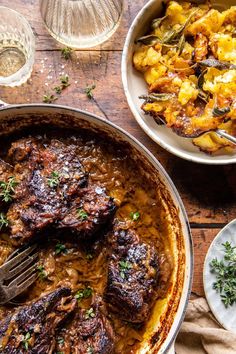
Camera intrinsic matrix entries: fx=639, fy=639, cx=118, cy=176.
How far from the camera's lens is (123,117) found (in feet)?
13.3

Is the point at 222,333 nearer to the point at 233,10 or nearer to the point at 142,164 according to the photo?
the point at 142,164

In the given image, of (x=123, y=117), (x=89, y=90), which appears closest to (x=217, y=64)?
(x=123, y=117)

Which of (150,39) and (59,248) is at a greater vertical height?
(150,39)

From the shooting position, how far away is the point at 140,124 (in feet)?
12.5

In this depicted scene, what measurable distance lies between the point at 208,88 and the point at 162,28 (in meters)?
0.50

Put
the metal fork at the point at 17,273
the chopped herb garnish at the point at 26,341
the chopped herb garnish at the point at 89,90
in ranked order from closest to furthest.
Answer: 1. the chopped herb garnish at the point at 26,341
2. the metal fork at the point at 17,273
3. the chopped herb garnish at the point at 89,90

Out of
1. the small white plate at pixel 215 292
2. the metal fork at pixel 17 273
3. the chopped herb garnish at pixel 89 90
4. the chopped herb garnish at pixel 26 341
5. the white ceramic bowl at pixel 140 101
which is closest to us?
the chopped herb garnish at pixel 26 341

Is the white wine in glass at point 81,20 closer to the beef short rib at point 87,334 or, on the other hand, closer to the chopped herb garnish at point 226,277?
the chopped herb garnish at point 226,277

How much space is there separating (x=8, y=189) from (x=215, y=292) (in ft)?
4.63

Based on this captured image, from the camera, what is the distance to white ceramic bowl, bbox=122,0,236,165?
381 cm

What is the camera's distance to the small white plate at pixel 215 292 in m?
3.92

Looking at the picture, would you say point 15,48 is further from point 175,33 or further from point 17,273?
point 17,273

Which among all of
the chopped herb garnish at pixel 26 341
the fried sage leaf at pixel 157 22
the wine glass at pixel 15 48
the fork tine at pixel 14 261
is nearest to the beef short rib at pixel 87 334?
the chopped herb garnish at pixel 26 341

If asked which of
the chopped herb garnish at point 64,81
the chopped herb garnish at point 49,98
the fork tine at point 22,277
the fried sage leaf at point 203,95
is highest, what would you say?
the fried sage leaf at point 203,95
